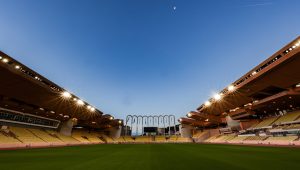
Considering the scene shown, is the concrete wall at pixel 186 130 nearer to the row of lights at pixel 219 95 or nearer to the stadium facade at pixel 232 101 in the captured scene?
the stadium facade at pixel 232 101

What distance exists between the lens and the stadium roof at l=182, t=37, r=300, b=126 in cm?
2088

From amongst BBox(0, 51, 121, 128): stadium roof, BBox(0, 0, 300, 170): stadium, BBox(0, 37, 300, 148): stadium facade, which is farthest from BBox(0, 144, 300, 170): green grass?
BBox(0, 37, 300, 148): stadium facade

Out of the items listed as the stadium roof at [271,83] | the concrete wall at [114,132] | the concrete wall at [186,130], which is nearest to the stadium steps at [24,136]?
the stadium roof at [271,83]

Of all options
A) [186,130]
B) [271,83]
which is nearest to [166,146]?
[271,83]

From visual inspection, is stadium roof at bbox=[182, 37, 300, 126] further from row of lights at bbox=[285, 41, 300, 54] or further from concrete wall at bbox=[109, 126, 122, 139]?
concrete wall at bbox=[109, 126, 122, 139]

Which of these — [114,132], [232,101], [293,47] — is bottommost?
[114,132]

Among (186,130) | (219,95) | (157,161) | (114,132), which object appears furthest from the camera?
(114,132)

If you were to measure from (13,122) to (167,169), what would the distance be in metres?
42.0

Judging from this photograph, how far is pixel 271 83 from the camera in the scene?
94.6ft

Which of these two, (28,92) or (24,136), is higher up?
(28,92)

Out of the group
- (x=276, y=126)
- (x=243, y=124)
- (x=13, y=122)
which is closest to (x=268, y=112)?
(x=243, y=124)

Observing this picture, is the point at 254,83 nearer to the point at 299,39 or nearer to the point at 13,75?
the point at 299,39

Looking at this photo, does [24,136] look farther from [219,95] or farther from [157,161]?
[219,95]

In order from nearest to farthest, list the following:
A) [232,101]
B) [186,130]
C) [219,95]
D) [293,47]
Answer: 1. [293,47]
2. [219,95]
3. [232,101]
4. [186,130]
